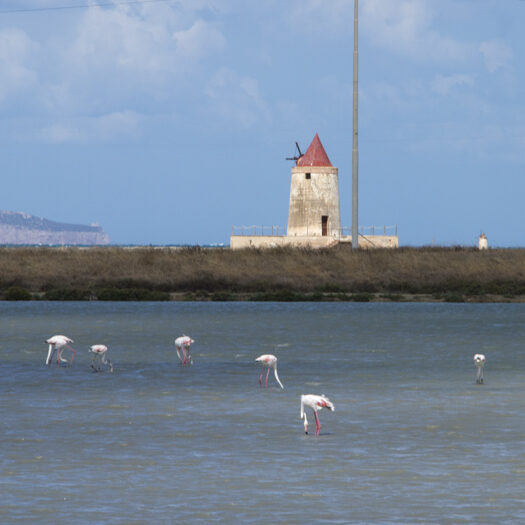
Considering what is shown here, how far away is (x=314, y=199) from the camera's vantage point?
276ft

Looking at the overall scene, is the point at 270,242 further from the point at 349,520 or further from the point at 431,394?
the point at 349,520

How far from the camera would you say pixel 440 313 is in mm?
47188

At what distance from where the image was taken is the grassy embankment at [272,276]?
2275 inches

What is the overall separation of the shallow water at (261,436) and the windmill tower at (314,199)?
170ft

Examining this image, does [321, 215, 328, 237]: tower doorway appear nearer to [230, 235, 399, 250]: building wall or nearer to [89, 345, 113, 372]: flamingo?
[230, 235, 399, 250]: building wall

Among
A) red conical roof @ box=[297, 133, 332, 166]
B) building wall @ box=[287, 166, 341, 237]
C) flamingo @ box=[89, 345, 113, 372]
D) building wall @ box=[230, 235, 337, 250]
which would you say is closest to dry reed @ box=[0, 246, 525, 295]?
building wall @ box=[230, 235, 337, 250]

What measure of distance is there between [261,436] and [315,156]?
231 ft

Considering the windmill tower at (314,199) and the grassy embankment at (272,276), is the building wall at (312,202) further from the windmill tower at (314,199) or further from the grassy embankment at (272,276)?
the grassy embankment at (272,276)

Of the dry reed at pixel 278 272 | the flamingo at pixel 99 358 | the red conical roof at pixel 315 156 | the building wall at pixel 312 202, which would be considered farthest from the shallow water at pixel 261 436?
the red conical roof at pixel 315 156

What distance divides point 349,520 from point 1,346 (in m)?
20.9

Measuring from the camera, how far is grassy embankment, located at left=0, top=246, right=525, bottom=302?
5778 cm

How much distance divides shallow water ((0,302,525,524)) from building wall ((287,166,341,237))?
51897 mm

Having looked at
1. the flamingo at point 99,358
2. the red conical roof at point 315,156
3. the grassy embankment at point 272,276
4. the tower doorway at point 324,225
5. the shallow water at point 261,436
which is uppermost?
the red conical roof at point 315,156

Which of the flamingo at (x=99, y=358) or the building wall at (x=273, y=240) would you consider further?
the building wall at (x=273, y=240)
